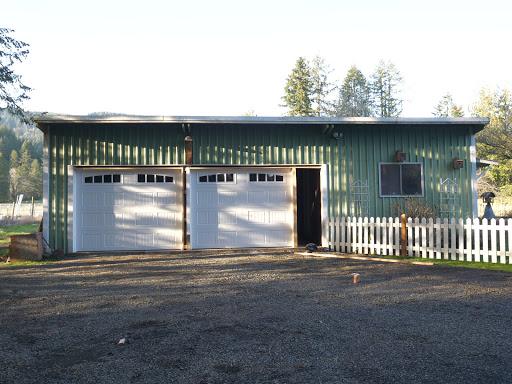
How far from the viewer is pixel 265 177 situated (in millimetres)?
11914

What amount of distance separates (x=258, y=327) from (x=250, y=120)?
7513 millimetres

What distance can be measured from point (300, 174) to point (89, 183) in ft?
24.1

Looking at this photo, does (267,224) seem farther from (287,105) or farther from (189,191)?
(287,105)

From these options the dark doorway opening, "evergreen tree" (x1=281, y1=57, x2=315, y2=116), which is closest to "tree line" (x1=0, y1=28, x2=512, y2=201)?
"evergreen tree" (x1=281, y1=57, x2=315, y2=116)

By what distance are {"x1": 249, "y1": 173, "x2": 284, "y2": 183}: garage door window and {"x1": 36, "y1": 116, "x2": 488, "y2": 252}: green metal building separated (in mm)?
28

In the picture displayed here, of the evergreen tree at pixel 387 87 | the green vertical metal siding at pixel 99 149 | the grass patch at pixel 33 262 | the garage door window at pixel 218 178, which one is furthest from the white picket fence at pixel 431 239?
the evergreen tree at pixel 387 87

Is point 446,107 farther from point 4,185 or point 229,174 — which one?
point 4,185

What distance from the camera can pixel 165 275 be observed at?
314 inches

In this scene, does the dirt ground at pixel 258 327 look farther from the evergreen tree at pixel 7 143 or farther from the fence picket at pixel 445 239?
the evergreen tree at pixel 7 143

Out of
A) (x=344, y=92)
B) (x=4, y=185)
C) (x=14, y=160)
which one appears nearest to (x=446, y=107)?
(x=344, y=92)

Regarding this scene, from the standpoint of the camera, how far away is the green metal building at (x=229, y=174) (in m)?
11.2

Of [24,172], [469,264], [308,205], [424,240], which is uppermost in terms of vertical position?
[24,172]

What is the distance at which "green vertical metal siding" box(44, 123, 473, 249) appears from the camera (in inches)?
443

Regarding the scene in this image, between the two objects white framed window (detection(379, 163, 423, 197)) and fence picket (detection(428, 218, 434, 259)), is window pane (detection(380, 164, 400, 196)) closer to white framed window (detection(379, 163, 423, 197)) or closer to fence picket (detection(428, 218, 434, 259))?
white framed window (detection(379, 163, 423, 197))
